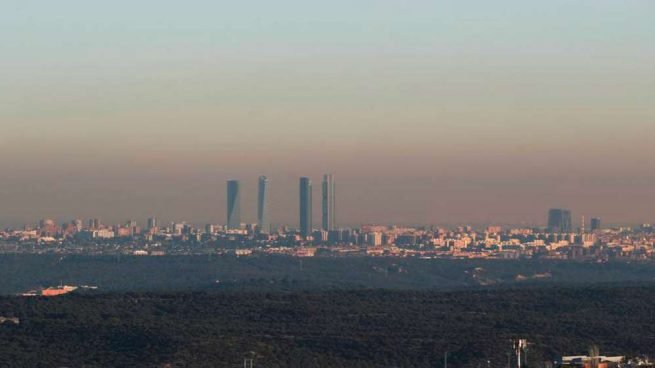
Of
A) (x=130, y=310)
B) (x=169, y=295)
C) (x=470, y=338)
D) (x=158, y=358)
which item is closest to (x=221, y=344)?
(x=158, y=358)

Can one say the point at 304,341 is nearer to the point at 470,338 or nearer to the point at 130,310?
the point at 470,338

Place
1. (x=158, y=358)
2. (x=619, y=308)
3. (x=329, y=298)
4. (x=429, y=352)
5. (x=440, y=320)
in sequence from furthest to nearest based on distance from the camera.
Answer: (x=329, y=298) → (x=619, y=308) → (x=440, y=320) → (x=429, y=352) → (x=158, y=358)

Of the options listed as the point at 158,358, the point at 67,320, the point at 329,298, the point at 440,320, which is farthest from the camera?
the point at 329,298

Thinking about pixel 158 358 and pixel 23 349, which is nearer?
pixel 158 358

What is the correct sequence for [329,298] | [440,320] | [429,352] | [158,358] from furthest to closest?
[329,298], [440,320], [429,352], [158,358]

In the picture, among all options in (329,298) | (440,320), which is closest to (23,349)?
(440,320)

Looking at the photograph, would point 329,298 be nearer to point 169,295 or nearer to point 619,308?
point 169,295
